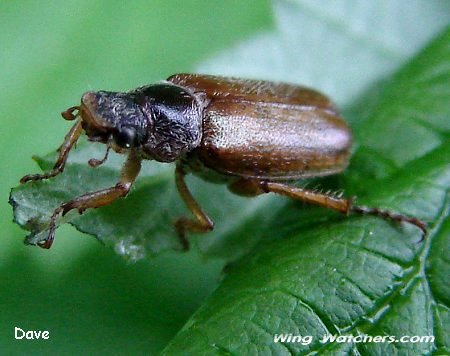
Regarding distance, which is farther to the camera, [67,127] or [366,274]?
[67,127]

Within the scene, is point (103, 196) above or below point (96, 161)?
below

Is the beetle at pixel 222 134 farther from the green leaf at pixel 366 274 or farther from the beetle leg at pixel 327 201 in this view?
the green leaf at pixel 366 274

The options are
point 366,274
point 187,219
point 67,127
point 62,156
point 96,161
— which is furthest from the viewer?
point 67,127

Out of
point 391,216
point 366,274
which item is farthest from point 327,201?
point 366,274

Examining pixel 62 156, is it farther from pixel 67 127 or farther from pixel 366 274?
pixel 366 274

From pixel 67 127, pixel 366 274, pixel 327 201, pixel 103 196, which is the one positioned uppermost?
pixel 67 127

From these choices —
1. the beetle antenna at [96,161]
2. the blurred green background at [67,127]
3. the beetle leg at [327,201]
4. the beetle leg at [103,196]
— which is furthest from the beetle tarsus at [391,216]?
the beetle antenna at [96,161]

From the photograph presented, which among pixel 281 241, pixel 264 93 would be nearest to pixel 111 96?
pixel 264 93

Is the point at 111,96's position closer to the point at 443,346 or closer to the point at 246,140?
the point at 246,140
